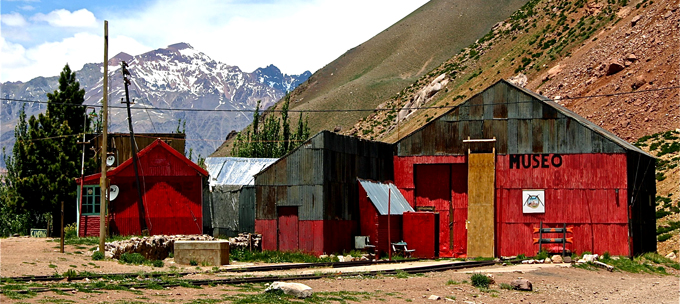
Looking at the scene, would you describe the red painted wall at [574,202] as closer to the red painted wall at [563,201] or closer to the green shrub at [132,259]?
the red painted wall at [563,201]

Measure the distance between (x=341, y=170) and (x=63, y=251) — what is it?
1415 cm

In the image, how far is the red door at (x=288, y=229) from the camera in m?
42.2

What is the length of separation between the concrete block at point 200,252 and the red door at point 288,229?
7.85 m

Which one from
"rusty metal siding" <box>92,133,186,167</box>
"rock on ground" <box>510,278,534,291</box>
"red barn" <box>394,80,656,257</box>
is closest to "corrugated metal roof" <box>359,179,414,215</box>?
"red barn" <box>394,80,656,257</box>

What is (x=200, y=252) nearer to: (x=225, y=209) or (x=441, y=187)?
(x=225, y=209)

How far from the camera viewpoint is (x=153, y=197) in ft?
152

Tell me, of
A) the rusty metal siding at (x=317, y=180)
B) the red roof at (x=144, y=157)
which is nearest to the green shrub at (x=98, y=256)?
the rusty metal siding at (x=317, y=180)

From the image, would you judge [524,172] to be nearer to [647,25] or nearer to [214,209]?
[214,209]

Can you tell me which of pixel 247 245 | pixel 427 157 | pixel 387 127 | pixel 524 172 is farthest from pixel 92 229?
pixel 387 127

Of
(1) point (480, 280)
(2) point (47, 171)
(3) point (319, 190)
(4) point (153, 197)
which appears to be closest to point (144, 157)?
(4) point (153, 197)

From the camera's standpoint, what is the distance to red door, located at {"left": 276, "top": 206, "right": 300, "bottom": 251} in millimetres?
42156

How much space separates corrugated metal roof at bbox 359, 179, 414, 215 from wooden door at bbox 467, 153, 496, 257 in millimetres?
3451

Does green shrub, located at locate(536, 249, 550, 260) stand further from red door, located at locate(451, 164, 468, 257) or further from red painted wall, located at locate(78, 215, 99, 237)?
red painted wall, located at locate(78, 215, 99, 237)

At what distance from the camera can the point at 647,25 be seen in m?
83.1
